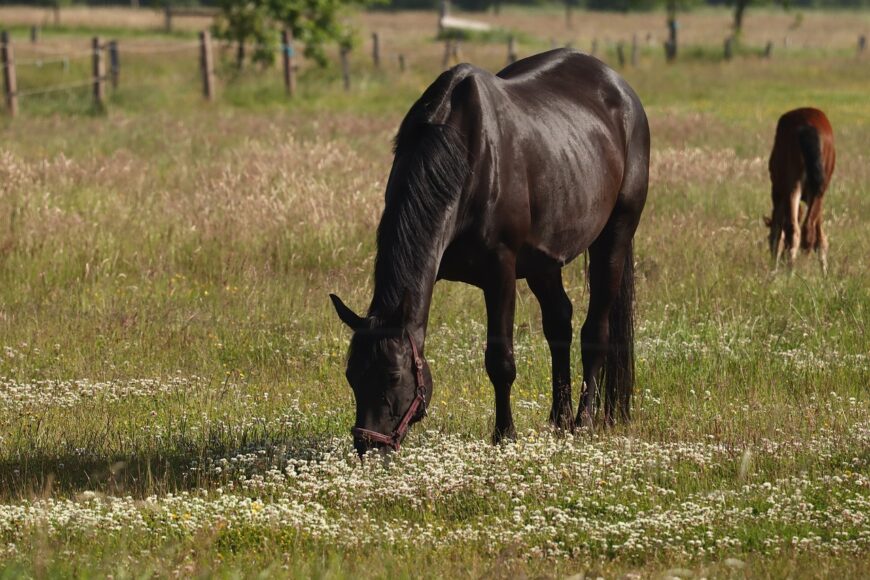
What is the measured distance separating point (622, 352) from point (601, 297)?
361 mm

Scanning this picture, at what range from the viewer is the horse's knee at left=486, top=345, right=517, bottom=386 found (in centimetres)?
652

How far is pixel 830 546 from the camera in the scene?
15.7ft

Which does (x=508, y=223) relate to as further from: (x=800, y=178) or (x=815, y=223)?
(x=800, y=178)

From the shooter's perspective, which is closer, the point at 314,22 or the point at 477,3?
the point at 314,22

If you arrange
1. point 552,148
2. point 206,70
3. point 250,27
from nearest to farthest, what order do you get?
1. point 552,148
2. point 206,70
3. point 250,27

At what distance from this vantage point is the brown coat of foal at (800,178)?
11.6 metres

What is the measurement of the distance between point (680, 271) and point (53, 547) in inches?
267

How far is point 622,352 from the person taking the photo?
7625mm

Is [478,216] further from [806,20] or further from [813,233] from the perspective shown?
[806,20]

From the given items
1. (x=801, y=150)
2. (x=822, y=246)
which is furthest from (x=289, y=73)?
(x=822, y=246)

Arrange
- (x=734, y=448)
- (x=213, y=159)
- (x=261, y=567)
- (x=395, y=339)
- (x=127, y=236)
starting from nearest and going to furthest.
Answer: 1. (x=261, y=567)
2. (x=395, y=339)
3. (x=734, y=448)
4. (x=127, y=236)
5. (x=213, y=159)

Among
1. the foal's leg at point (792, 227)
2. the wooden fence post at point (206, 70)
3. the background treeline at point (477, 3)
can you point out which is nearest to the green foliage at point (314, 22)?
the wooden fence post at point (206, 70)

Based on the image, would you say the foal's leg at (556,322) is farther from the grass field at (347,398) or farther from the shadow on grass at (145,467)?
the shadow on grass at (145,467)

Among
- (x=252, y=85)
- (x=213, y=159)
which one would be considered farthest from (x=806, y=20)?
(x=213, y=159)
